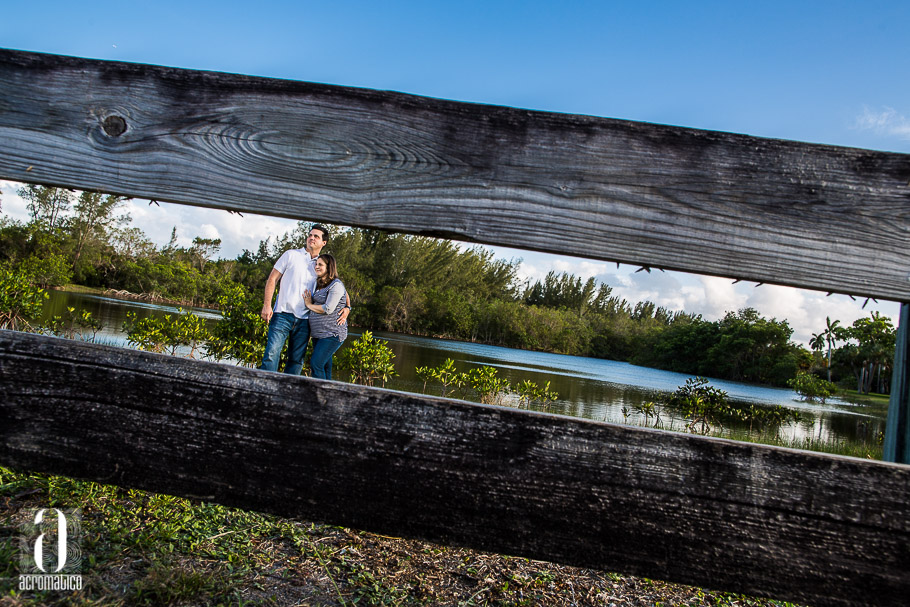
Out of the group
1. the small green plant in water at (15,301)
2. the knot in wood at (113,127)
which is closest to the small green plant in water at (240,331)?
the small green plant in water at (15,301)

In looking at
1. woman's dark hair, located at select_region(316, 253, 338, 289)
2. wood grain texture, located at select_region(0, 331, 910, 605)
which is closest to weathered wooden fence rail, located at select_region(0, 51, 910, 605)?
wood grain texture, located at select_region(0, 331, 910, 605)

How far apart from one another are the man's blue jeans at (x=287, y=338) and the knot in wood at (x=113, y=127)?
4.93m

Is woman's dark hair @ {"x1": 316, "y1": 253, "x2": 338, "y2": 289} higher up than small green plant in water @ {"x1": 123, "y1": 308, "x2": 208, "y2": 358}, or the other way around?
woman's dark hair @ {"x1": 316, "y1": 253, "x2": 338, "y2": 289}

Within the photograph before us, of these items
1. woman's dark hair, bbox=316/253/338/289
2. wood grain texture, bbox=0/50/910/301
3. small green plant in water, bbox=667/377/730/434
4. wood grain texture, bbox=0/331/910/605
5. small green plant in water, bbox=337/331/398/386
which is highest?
woman's dark hair, bbox=316/253/338/289

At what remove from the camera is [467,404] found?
1.03 meters

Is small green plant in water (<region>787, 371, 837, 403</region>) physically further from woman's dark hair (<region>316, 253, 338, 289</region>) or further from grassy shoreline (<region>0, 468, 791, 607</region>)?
grassy shoreline (<region>0, 468, 791, 607</region>)

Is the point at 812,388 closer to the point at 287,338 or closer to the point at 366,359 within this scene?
the point at 366,359

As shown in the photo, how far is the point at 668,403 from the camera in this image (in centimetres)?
1864

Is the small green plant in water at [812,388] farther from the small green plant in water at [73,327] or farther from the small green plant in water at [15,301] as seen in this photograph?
the small green plant in water at [15,301]

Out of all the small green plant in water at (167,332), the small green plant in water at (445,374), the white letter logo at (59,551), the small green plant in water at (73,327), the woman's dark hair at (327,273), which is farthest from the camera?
the small green plant in water at (73,327)

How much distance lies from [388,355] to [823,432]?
53.2ft

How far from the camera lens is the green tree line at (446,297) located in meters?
41.4

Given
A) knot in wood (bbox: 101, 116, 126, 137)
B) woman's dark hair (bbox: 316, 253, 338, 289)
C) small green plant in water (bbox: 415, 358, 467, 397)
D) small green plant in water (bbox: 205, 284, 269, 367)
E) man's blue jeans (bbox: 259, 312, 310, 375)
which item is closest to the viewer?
knot in wood (bbox: 101, 116, 126, 137)

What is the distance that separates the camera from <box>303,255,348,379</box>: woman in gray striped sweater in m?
6.20
